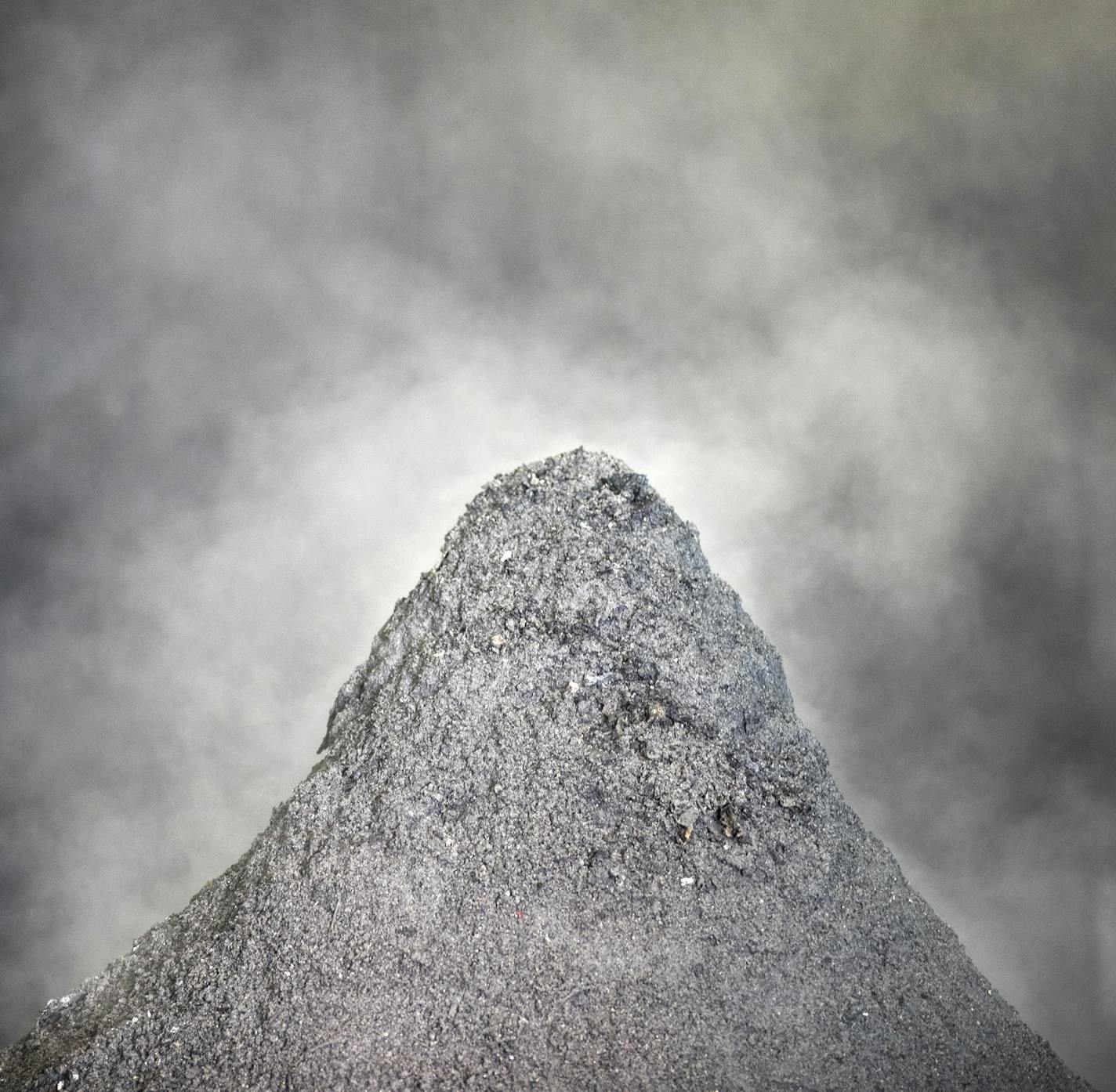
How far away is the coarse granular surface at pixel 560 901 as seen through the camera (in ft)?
8.20

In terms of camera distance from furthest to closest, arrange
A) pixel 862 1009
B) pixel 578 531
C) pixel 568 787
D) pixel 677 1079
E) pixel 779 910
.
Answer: pixel 578 531
pixel 568 787
pixel 779 910
pixel 862 1009
pixel 677 1079

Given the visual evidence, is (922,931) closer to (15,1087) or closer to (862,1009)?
(862,1009)

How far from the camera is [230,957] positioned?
2.75 meters

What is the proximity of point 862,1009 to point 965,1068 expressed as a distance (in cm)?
25

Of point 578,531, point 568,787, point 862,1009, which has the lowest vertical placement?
point 862,1009

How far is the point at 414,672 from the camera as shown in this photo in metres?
3.33

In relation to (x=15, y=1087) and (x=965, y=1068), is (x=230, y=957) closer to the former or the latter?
(x=15, y=1087)

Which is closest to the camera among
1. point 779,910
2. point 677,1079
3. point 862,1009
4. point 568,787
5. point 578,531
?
point 677,1079

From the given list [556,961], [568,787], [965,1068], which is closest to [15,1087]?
[556,961]

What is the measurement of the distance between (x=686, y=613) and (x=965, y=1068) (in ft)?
4.74

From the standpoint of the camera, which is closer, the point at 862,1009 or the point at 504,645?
the point at 862,1009

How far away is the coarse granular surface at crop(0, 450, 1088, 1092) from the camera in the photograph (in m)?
2.50

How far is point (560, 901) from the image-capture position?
2.80 m

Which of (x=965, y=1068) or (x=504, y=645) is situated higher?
(x=504, y=645)
